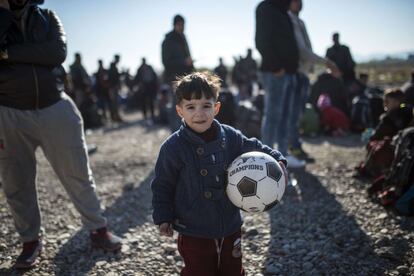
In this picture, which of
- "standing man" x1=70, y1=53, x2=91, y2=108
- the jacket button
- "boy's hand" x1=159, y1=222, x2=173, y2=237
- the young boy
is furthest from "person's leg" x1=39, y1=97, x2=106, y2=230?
"standing man" x1=70, y1=53, x2=91, y2=108

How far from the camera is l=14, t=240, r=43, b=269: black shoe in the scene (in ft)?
10.9

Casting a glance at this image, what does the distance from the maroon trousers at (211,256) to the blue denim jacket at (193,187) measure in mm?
78

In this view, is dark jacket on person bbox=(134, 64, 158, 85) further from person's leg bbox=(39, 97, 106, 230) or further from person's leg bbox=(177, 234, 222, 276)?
person's leg bbox=(177, 234, 222, 276)

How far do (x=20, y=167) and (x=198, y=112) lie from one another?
2045mm

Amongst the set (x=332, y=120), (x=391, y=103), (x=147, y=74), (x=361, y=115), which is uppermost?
(x=147, y=74)

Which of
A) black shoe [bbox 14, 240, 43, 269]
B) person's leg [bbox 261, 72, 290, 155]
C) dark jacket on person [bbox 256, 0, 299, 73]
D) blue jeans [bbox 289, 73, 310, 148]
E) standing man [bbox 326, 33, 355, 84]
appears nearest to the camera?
→ black shoe [bbox 14, 240, 43, 269]

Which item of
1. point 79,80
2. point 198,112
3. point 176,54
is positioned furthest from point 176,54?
point 79,80

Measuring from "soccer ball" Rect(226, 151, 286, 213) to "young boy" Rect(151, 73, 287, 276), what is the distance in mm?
97

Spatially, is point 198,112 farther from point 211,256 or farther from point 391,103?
point 391,103

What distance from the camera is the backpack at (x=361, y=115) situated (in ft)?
29.2

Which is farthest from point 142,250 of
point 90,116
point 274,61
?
point 90,116

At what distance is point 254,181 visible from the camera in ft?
7.72

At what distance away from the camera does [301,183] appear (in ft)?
17.3

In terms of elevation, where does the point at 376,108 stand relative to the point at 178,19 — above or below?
below
